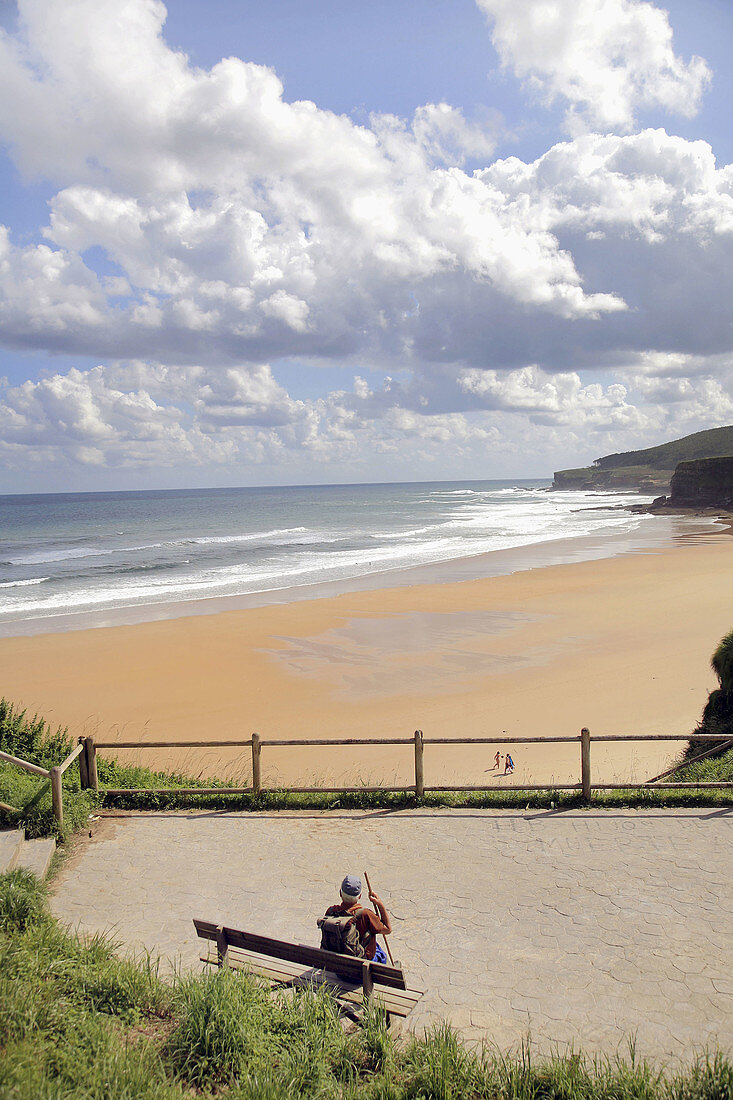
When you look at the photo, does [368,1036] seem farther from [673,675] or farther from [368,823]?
[673,675]

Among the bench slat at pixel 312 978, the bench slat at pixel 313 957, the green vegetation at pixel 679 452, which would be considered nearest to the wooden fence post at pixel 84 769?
the bench slat at pixel 312 978

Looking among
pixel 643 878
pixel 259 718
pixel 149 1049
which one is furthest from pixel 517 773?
pixel 149 1049

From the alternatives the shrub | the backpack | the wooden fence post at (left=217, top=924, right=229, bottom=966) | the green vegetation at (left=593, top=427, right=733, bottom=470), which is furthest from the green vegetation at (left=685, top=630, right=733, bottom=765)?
the green vegetation at (left=593, top=427, right=733, bottom=470)

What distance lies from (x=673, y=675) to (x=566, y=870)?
11.9m

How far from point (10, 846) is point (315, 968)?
4.23 meters

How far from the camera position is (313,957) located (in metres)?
4.89

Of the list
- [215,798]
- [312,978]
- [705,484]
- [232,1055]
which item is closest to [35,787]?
[215,798]

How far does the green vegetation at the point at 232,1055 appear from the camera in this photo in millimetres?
4027

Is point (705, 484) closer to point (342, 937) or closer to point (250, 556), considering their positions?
point (250, 556)

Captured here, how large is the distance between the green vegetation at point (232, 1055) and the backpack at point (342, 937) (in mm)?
351

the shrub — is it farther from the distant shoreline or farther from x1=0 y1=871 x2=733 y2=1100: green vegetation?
the distant shoreline

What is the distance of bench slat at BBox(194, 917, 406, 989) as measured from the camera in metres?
4.73

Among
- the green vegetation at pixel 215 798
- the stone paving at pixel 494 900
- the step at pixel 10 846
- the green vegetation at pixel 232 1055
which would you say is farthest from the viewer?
the green vegetation at pixel 215 798

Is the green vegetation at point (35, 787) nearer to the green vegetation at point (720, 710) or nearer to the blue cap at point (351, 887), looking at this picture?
the blue cap at point (351, 887)
